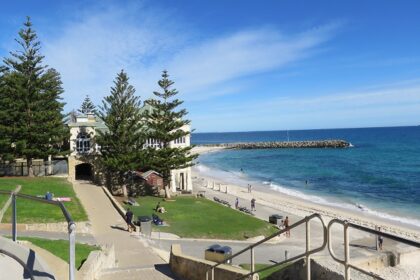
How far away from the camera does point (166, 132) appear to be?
3241 centimetres

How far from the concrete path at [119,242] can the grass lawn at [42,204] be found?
2.29 ft

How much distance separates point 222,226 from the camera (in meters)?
22.7

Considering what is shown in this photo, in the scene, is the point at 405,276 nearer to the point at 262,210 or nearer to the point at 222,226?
the point at 222,226

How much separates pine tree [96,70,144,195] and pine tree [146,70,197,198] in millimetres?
1091

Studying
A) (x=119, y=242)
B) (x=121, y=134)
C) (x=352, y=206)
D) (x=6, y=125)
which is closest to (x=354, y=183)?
(x=352, y=206)

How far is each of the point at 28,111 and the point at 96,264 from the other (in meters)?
22.5

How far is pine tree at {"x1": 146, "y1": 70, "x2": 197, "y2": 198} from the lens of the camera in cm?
3181

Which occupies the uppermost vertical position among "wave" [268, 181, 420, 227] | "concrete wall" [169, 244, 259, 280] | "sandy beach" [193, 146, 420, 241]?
"concrete wall" [169, 244, 259, 280]

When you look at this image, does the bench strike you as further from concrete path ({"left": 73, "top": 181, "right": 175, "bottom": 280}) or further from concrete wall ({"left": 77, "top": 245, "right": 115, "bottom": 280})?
concrete wall ({"left": 77, "top": 245, "right": 115, "bottom": 280})

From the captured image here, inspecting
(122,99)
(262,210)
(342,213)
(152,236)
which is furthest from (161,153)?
(342,213)

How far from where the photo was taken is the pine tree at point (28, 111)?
95.6 feet

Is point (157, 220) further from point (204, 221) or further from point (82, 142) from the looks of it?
point (82, 142)

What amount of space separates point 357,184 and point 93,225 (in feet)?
132

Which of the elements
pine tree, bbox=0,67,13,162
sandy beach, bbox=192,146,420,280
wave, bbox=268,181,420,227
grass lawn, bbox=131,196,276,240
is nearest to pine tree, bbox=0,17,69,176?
pine tree, bbox=0,67,13,162
